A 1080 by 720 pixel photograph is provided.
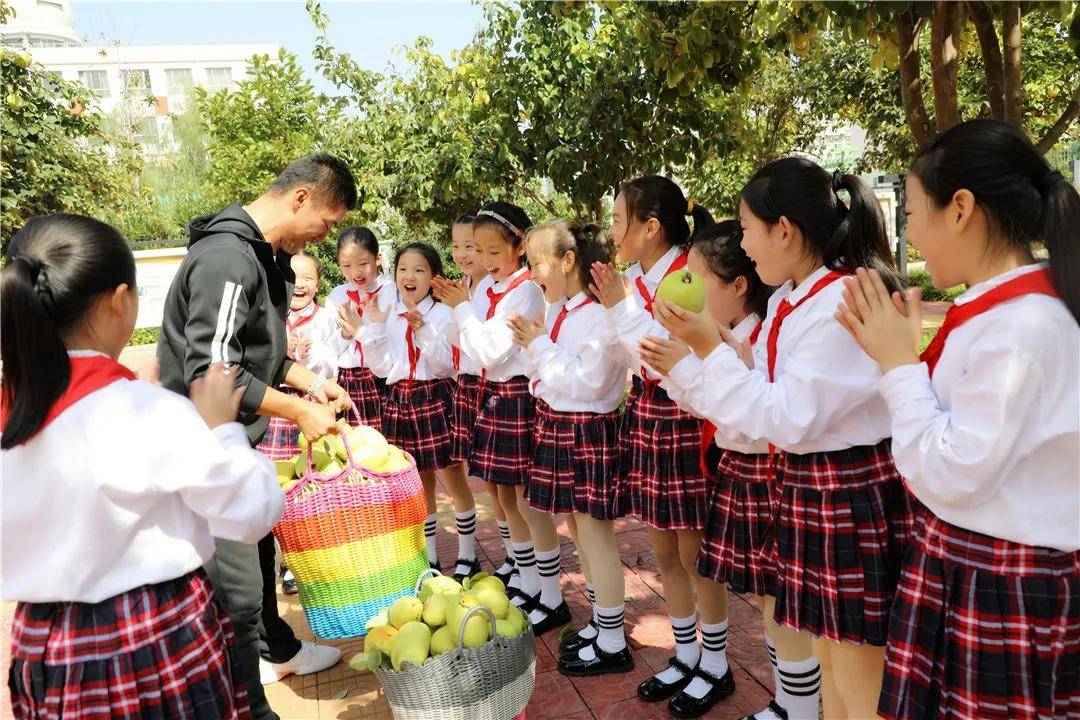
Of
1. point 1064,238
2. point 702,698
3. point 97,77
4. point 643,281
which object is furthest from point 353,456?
point 97,77

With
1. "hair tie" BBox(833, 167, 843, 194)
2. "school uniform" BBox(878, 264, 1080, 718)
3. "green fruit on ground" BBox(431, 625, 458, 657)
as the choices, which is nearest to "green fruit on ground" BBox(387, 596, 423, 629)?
"green fruit on ground" BBox(431, 625, 458, 657)

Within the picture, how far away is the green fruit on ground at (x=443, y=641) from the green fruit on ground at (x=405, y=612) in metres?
0.13

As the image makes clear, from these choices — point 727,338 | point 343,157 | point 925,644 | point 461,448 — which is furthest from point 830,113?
point 925,644

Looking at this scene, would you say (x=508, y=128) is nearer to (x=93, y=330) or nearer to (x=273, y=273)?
(x=273, y=273)

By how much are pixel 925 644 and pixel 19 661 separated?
205 cm

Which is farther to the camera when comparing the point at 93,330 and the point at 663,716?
the point at 663,716

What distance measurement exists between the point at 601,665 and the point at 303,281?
3.16m

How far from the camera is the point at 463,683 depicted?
2.58 metres

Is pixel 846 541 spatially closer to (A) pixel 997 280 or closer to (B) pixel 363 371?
(A) pixel 997 280

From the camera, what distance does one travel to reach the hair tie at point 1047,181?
5.67 feet

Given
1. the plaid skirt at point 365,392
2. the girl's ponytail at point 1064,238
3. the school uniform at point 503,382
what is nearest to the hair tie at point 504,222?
the school uniform at point 503,382

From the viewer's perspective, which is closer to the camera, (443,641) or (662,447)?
(443,641)

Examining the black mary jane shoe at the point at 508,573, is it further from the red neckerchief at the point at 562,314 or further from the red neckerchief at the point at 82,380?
the red neckerchief at the point at 82,380

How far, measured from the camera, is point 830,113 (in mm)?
11438
